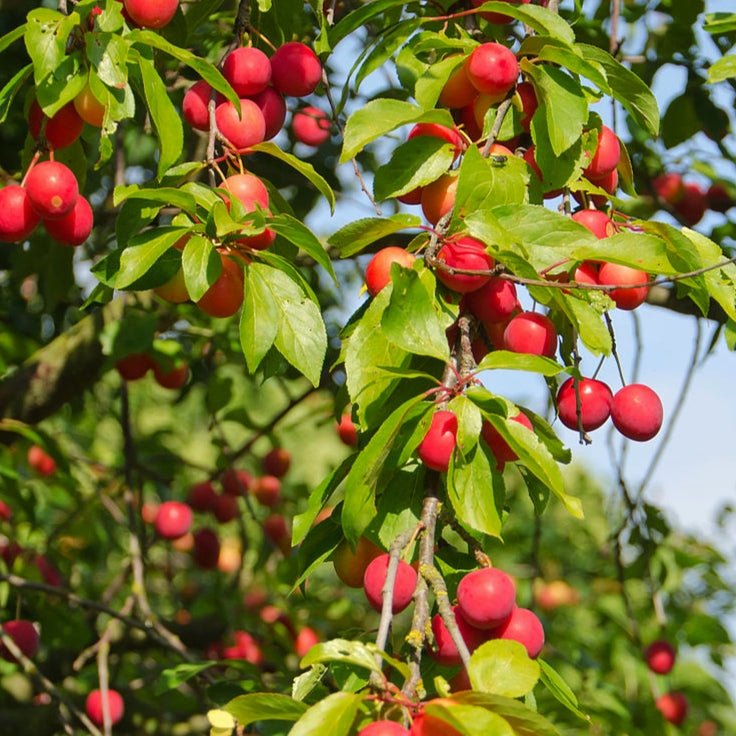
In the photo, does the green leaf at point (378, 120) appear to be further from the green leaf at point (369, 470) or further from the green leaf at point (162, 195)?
the green leaf at point (369, 470)

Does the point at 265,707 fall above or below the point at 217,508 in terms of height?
above

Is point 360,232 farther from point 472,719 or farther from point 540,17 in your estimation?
point 472,719

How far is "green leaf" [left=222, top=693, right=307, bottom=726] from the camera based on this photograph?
79 cm

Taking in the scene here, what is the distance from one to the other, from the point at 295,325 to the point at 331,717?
1.40ft

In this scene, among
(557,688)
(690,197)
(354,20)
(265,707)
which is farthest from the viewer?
(690,197)

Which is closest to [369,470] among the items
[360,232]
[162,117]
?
[360,232]

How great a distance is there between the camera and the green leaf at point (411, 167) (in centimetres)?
107

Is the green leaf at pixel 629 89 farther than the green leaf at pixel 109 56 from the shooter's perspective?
Yes

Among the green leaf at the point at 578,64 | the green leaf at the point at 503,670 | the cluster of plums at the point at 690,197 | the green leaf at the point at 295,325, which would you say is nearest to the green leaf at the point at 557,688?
the green leaf at the point at 503,670

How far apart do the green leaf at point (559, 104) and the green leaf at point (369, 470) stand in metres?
0.34


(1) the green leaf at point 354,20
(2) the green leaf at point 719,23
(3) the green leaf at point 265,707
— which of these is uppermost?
(1) the green leaf at point 354,20

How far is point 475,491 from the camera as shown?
0.90m

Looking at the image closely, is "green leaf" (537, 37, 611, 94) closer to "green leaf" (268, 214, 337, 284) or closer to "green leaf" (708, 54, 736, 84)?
"green leaf" (268, 214, 337, 284)

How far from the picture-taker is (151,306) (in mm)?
2066
